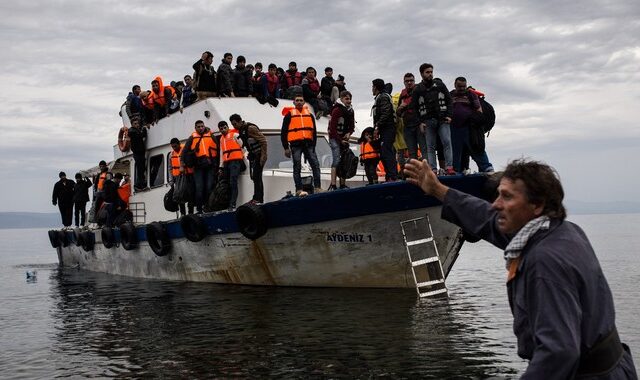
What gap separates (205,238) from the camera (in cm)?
1291

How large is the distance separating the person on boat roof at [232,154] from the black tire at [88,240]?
23.4ft

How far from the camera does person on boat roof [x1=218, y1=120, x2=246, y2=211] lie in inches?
506

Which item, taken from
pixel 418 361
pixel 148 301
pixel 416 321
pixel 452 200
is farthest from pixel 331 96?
pixel 452 200

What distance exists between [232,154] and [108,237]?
218 inches

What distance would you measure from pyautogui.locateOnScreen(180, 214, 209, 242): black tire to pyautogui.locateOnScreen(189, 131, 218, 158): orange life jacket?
1.18 metres

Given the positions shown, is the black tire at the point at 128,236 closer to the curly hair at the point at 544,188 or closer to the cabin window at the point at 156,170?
the cabin window at the point at 156,170

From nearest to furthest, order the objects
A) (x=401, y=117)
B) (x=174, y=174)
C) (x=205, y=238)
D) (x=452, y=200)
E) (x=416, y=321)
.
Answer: (x=452, y=200) → (x=416, y=321) → (x=401, y=117) → (x=205, y=238) → (x=174, y=174)

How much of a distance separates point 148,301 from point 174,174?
299cm

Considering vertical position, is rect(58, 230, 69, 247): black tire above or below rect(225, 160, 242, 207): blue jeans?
below

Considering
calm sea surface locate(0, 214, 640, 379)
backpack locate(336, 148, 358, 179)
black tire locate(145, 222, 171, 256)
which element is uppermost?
backpack locate(336, 148, 358, 179)

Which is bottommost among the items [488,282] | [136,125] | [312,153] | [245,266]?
[488,282]

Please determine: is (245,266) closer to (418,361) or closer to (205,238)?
(205,238)

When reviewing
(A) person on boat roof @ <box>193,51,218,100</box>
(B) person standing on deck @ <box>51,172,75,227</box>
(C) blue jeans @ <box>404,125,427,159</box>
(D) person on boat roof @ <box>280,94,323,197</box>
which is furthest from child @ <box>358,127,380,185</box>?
(B) person standing on deck @ <box>51,172,75,227</box>

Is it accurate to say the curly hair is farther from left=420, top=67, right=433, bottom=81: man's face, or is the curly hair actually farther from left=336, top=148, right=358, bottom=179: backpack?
left=336, top=148, right=358, bottom=179: backpack
